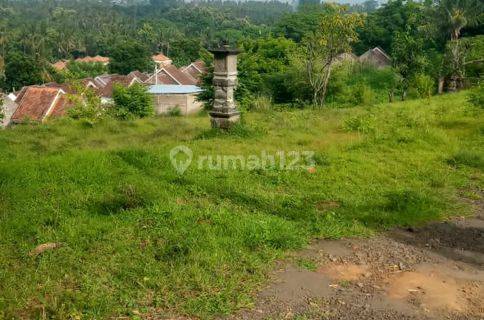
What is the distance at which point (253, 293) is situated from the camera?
13.1 ft

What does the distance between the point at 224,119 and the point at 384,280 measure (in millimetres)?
5839

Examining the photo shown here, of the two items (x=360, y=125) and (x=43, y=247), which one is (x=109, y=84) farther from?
(x=43, y=247)

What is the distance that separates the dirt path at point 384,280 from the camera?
381 cm

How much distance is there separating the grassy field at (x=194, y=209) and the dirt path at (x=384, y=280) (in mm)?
225

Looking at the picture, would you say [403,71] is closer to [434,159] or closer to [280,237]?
[434,159]

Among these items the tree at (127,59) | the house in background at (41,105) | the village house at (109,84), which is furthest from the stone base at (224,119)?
the tree at (127,59)

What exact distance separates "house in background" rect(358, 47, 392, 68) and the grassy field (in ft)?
93.2

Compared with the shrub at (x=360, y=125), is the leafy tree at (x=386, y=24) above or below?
above

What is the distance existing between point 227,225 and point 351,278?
1.44 meters

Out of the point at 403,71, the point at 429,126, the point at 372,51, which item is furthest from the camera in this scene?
the point at 372,51

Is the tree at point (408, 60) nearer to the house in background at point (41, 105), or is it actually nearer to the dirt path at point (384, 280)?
the dirt path at point (384, 280)

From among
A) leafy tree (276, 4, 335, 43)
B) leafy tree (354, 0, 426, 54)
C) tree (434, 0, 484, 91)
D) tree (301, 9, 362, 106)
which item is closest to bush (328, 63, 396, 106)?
tree (301, 9, 362, 106)

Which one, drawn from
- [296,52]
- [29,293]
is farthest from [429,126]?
[296,52]

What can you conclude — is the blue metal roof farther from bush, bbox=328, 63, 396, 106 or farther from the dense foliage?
bush, bbox=328, 63, 396, 106
